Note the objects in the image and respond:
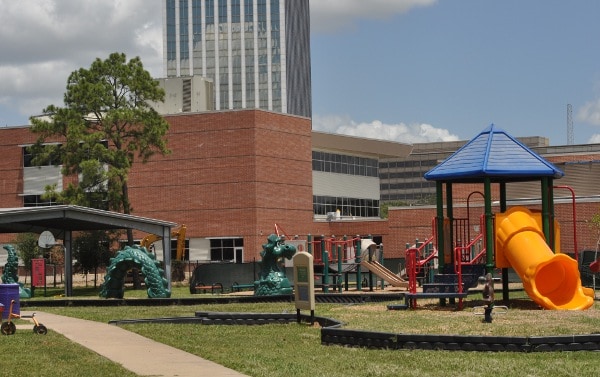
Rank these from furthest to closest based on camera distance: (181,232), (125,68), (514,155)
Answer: (181,232) → (125,68) → (514,155)

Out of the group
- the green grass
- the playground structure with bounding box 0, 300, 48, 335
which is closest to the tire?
the playground structure with bounding box 0, 300, 48, 335

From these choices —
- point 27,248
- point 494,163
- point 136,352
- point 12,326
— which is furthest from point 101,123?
point 136,352

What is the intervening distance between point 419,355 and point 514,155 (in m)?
12.3

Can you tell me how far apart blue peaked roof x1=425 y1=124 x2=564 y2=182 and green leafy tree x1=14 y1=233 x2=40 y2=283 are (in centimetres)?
4177

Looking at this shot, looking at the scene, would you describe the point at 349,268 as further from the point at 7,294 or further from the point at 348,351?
the point at 348,351

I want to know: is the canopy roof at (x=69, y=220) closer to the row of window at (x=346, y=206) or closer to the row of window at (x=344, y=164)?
the row of window at (x=344, y=164)

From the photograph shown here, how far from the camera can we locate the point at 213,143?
72.3 metres

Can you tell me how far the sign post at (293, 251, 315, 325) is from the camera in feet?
73.4

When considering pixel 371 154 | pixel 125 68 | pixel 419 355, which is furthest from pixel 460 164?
pixel 371 154

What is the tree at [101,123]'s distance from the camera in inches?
2233

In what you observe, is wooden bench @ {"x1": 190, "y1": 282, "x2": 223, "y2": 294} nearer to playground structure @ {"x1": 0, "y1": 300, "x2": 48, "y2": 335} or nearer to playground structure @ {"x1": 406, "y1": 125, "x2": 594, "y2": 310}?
playground structure @ {"x1": 406, "y1": 125, "x2": 594, "y2": 310}

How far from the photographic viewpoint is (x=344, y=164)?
8669cm

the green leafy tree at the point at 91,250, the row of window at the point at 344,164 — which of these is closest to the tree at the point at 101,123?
the green leafy tree at the point at 91,250

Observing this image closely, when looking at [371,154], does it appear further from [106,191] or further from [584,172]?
[106,191]
